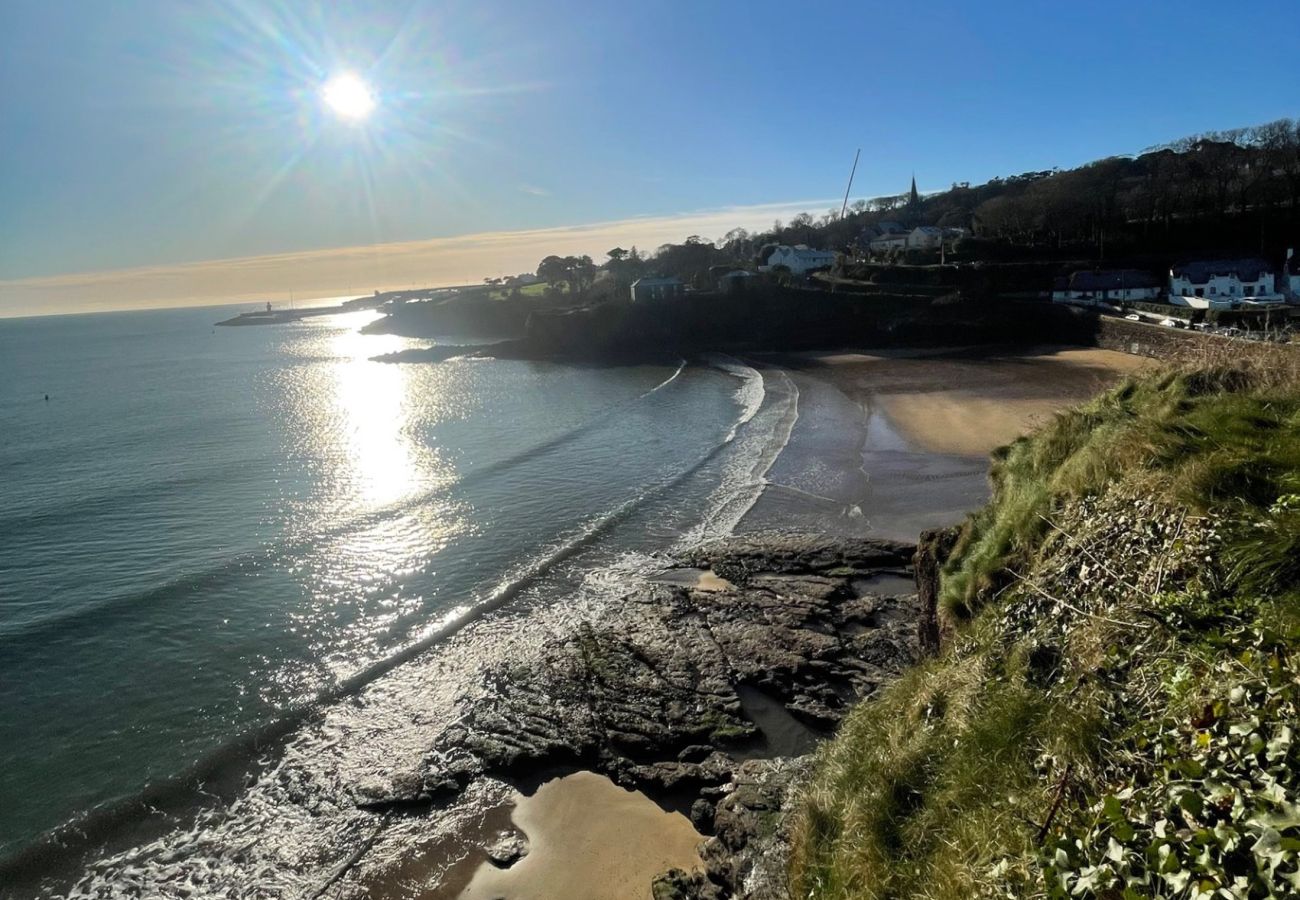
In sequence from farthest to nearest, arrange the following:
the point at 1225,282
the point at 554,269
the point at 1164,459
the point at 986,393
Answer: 1. the point at 554,269
2. the point at 1225,282
3. the point at 986,393
4. the point at 1164,459

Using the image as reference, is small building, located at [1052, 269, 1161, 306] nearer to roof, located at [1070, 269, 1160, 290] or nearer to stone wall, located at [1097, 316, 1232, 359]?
roof, located at [1070, 269, 1160, 290]

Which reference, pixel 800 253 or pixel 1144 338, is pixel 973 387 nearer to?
pixel 1144 338

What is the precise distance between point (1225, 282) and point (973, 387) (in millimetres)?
27900

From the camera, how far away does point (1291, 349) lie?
29.4 ft

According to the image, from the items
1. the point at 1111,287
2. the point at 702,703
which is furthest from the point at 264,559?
the point at 1111,287

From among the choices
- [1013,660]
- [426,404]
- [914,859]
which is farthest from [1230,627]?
[426,404]

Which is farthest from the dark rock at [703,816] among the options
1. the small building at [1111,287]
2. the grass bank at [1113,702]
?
the small building at [1111,287]

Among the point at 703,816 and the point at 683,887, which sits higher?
the point at 683,887

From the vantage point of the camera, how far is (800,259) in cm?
9156

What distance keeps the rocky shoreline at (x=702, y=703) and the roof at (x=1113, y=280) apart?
175 ft

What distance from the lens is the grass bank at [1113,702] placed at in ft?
11.4

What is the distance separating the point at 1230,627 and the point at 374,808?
1071 centimetres

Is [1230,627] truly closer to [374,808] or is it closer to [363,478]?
[374,808]

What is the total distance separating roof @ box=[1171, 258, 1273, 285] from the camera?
51.6m
